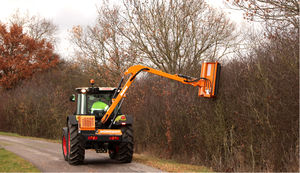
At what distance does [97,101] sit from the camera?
1271 cm

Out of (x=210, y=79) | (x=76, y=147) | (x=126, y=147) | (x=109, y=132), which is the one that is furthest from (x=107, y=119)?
(x=210, y=79)

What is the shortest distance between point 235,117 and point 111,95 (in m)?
4.06

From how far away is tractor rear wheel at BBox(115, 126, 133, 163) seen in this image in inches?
468

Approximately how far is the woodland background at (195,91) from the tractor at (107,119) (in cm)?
54

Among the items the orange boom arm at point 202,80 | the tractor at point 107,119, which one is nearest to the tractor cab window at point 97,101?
the tractor at point 107,119

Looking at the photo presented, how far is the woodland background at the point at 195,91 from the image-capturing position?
9.48 metres

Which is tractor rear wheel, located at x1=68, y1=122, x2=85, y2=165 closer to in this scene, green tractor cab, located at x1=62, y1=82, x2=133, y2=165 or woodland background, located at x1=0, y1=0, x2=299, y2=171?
Answer: green tractor cab, located at x1=62, y1=82, x2=133, y2=165

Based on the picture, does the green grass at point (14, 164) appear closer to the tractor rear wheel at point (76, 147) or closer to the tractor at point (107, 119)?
the tractor rear wheel at point (76, 147)

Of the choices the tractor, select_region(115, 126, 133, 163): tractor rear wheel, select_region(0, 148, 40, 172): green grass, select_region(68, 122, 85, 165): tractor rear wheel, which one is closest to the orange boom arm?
the tractor

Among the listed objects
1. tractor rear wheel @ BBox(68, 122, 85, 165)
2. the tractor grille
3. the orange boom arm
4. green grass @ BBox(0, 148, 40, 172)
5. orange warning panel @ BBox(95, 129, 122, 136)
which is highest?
the orange boom arm

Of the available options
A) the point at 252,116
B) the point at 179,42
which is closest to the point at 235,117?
the point at 252,116

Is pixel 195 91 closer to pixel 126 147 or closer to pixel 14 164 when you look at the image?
pixel 126 147

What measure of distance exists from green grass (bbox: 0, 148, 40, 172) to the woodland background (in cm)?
500

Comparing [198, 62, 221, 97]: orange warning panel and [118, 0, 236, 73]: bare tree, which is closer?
[198, 62, 221, 97]: orange warning panel
